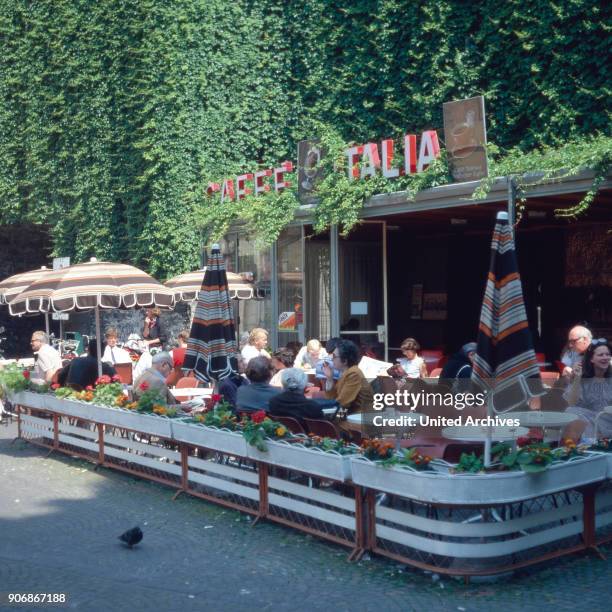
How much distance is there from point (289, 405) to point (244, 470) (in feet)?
2.30

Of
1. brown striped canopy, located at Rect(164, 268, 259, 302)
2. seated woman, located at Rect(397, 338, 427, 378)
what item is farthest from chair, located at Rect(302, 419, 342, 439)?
brown striped canopy, located at Rect(164, 268, 259, 302)

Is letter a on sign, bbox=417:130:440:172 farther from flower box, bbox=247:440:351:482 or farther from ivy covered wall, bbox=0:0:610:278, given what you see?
flower box, bbox=247:440:351:482

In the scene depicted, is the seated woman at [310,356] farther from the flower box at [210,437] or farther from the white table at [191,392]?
the flower box at [210,437]

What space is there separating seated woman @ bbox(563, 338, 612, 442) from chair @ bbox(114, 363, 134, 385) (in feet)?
27.0

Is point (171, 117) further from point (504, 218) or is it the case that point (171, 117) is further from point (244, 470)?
point (504, 218)

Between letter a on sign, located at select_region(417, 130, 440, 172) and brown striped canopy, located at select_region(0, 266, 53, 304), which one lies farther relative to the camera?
brown striped canopy, located at select_region(0, 266, 53, 304)

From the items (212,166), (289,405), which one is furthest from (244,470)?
(212,166)

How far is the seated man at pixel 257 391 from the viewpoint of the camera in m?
8.55

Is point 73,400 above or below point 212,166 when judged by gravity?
below

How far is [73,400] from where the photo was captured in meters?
10.6

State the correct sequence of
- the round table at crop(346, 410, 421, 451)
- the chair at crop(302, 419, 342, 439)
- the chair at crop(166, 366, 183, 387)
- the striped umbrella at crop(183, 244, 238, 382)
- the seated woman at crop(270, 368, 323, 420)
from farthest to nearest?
the chair at crop(166, 366, 183, 387) < the striped umbrella at crop(183, 244, 238, 382) < the round table at crop(346, 410, 421, 451) < the seated woman at crop(270, 368, 323, 420) < the chair at crop(302, 419, 342, 439)

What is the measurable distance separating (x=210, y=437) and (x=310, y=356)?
211 inches

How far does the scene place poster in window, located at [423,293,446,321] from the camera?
62.8ft

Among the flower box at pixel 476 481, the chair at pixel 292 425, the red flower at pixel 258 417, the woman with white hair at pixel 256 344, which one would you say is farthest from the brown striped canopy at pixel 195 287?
the flower box at pixel 476 481
